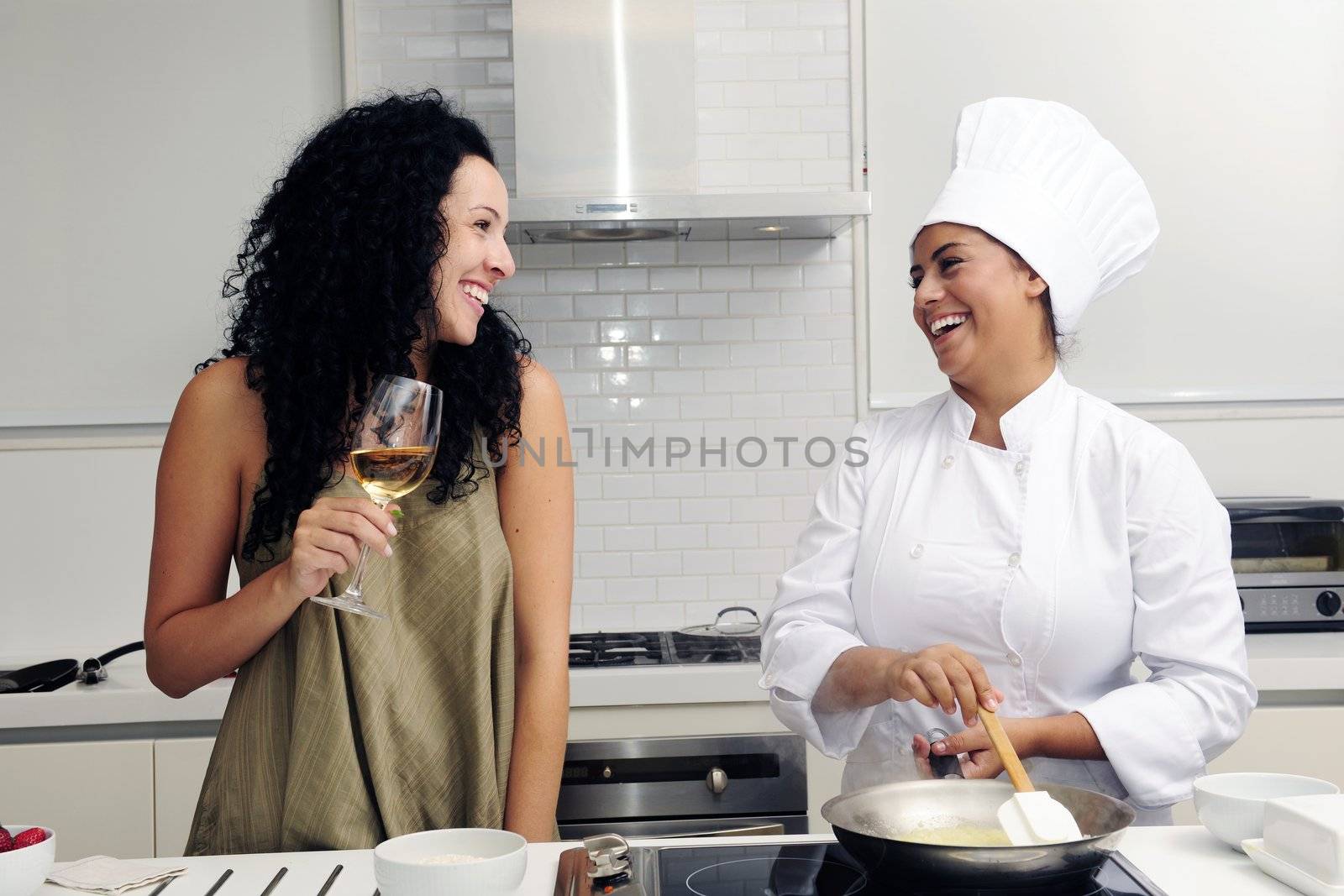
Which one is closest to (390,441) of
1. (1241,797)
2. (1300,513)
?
(1241,797)

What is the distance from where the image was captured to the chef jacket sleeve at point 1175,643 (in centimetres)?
151

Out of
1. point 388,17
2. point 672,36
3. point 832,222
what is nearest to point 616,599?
point 832,222

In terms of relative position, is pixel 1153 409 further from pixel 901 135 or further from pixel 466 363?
pixel 466 363

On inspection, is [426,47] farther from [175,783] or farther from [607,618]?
[175,783]

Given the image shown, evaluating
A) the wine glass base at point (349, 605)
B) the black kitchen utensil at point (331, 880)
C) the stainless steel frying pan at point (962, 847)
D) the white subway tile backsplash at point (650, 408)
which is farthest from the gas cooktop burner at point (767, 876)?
the white subway tile backsplash at point (650, 408)

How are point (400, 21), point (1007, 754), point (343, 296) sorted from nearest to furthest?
point (1007, 754) → point (343, 296) → point (400, 21)

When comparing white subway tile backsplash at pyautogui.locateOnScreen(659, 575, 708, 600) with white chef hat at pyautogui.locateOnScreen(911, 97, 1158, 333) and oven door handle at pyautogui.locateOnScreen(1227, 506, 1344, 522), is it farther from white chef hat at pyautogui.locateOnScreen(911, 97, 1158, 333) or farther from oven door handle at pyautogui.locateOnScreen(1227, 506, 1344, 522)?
white chef hat at pyautogui.locateOnScreen(911, 97, 1158, 333)

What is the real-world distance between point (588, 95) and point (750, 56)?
602 mm

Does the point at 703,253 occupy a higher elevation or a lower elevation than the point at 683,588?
higher

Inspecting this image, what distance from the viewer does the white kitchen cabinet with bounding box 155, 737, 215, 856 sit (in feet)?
8.02

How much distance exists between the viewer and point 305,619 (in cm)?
152

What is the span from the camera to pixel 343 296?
5.30ft

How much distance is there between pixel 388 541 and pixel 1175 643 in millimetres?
1021

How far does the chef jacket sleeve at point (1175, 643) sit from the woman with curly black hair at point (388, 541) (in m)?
0.77
